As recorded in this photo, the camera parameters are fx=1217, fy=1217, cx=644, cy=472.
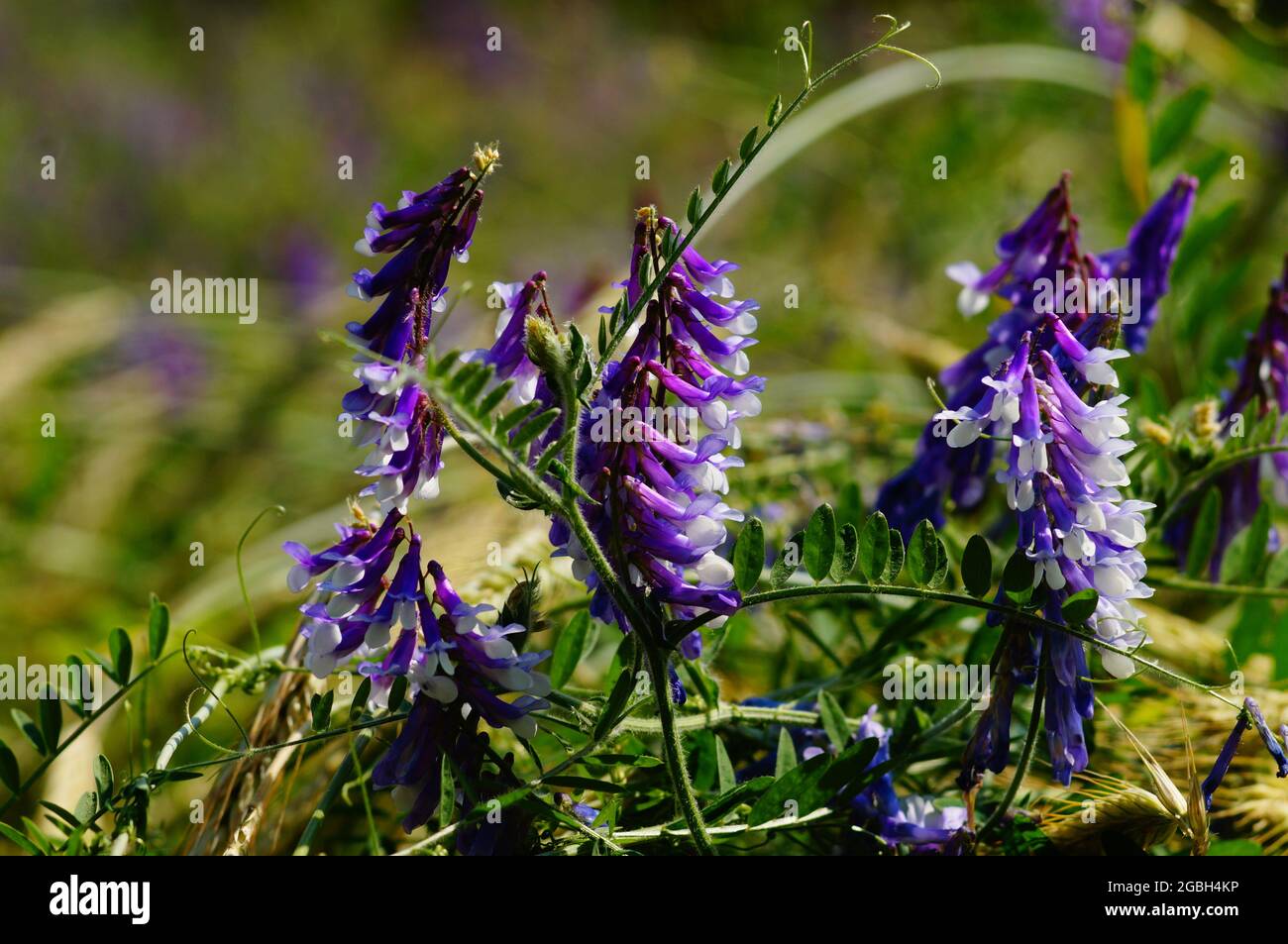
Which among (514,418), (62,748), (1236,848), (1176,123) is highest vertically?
(1176,123)

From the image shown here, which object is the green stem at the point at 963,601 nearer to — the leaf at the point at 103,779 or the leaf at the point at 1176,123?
the leaf at the point at 103,779

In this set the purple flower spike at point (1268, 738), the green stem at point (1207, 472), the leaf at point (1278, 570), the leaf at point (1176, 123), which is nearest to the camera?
the purple flower spike at point (1268, 738)

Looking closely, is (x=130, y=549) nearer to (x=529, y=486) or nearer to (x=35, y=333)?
(x=35, y=333)

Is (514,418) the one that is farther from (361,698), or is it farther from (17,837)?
(17,837)

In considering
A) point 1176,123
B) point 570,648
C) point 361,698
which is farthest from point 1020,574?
point 1176,123

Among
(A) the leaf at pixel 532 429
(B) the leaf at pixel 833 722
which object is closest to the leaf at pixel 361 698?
(A) the leaf at pixel 532 429

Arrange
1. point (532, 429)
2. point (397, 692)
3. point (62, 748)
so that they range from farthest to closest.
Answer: point (62, 748)
point (397, 692)
point (532, 429)
